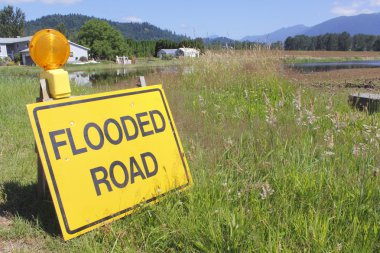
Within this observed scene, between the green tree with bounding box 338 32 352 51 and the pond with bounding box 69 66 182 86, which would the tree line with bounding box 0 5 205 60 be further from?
the pond with bounding box 69 66 182 86

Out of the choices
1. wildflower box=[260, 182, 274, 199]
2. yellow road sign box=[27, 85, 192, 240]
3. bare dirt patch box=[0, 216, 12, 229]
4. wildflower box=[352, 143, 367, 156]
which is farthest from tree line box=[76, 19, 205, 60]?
wildflower box=[260, 182, 274, 199]

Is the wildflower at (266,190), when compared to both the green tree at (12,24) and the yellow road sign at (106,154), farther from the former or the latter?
the green tree at (12,24)

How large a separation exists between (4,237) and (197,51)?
9.86m

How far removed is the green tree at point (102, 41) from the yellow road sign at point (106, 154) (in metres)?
82.2

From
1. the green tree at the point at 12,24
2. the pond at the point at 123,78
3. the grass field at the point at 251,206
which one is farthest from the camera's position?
the green tree at the point at 12,24

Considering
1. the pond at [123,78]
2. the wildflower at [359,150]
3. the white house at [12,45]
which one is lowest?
the pond at [123,78]

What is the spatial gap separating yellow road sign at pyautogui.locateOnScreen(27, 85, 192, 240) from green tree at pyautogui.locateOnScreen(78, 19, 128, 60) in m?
82.2

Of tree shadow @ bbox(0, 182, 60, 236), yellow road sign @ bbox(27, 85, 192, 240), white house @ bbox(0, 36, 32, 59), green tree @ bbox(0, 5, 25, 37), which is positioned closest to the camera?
yellow road sign @ bbox(27, 85, 192, 240)

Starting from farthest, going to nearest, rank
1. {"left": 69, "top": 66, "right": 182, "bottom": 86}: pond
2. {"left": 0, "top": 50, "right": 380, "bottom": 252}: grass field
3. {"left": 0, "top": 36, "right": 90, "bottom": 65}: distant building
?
{"left": 0, "top": 36, "right": 90, "bottom": 65}: distant building
{"left": 69, "top": 66, "right": 182, "bottom": 86}: pond
{"left": 0, "top": 50, "right": 380, "bottom": 252}: grass field

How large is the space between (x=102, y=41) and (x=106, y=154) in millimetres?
86578

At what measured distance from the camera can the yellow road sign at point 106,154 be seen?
2.07 meters

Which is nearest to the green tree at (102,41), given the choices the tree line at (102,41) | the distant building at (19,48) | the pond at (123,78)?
the tree line at (102,41)

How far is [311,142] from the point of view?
10.5 feet

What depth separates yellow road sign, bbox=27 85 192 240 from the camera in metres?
2.07
